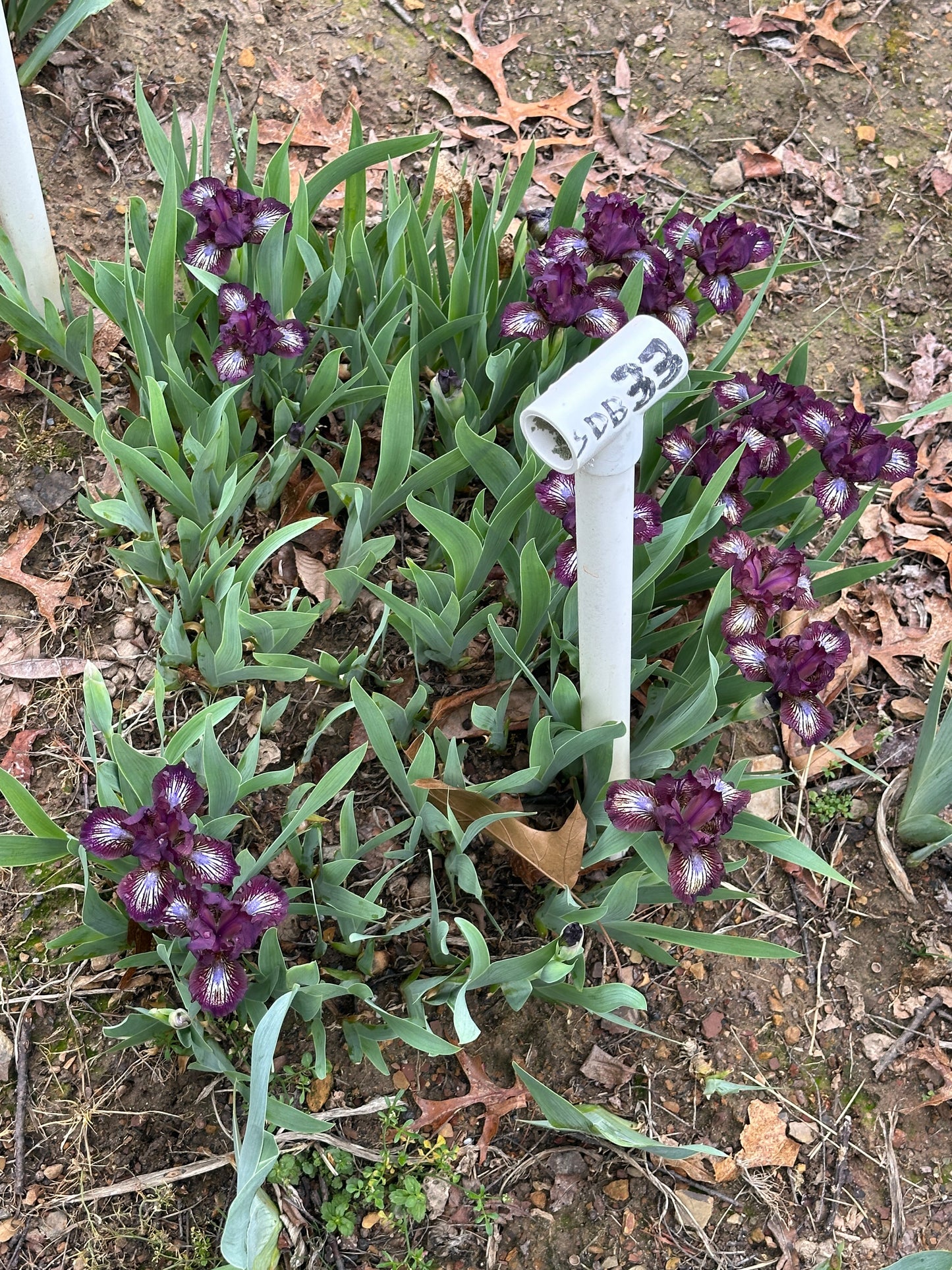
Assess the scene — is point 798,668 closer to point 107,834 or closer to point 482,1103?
point 482,1103

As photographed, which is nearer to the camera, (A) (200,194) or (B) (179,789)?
(B) (179,789)

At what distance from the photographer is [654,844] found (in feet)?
4.80

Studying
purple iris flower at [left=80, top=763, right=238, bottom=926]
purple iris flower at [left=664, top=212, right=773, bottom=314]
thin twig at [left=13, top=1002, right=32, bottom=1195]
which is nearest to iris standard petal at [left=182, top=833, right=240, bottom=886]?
purple iris flower at [left=80, top=763, right=238, bottom=926]

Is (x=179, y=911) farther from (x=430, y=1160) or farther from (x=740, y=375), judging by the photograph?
(x=740, y=375)

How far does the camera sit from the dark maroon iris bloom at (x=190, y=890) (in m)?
1.30

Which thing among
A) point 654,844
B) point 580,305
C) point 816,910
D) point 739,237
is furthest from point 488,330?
point 816,910

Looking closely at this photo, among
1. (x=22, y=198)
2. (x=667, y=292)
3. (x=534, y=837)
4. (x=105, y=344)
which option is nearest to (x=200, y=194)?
(x=22, y=198)

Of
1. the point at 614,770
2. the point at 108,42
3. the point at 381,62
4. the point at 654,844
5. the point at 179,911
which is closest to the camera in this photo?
the point at 179,911

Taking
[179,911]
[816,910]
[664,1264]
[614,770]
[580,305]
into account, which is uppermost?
[580,305]

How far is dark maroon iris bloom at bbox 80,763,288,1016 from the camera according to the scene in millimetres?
1305

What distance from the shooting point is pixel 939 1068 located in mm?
1704

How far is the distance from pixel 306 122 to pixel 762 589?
75.9 inches

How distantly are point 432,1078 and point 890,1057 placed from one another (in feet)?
2.56

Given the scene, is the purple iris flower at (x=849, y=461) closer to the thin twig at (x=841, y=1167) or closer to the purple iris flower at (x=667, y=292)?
the purple iris flower at (x=667, y=292)
